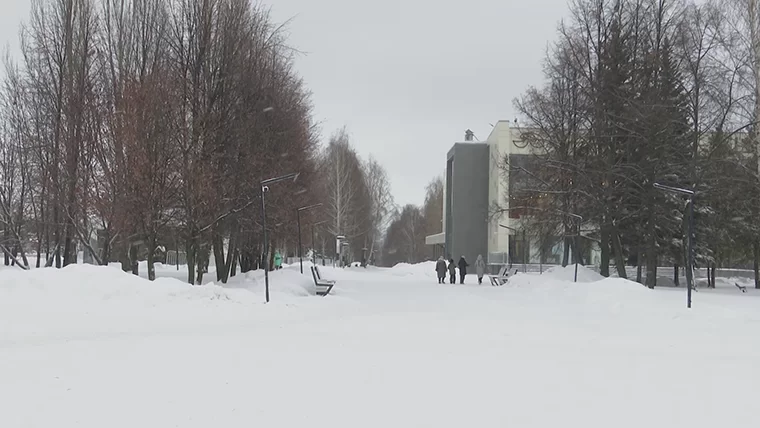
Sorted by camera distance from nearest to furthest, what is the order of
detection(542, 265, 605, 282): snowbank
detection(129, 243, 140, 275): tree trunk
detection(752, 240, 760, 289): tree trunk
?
detection(129, 243, 140, 275): tree trunk < detection(542, 265, 605, 282): snowbank < detection(752, 240, 760, 289): tree trunk

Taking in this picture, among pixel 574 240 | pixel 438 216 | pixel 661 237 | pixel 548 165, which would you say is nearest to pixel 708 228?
pixel 661 237

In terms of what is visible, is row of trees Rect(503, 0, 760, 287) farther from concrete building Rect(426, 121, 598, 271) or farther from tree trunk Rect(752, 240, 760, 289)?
concrete building Rect(426, 121, 598, 271)

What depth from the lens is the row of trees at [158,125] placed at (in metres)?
20.5

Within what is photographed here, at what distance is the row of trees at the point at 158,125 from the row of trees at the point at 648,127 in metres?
11.0

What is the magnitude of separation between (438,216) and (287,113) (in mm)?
67553

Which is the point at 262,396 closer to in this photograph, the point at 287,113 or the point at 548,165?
the point at 287,113

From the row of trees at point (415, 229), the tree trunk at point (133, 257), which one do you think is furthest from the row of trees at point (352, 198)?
the tree trunk at point (133, 257)

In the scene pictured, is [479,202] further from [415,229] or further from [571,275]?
[415,229]

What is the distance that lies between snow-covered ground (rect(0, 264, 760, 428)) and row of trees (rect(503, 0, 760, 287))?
945cm

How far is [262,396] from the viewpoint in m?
6.67

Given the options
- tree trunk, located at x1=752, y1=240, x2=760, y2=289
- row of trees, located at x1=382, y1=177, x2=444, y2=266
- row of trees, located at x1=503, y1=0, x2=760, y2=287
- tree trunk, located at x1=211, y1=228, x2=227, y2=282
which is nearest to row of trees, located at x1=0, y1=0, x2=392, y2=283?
tree trunk, located at x1=211, y1=228, x2=227, y2=282

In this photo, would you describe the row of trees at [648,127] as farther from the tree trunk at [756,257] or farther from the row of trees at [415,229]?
the row of trees at [415,229]

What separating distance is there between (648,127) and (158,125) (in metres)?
16.3

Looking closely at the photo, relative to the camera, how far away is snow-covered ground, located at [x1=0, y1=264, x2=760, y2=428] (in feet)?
20.1
